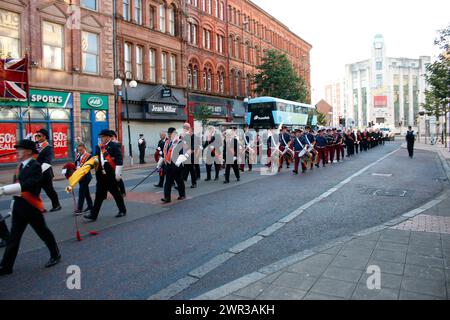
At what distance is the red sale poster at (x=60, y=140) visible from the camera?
22806 millimetres

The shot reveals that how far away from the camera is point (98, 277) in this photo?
186 inches

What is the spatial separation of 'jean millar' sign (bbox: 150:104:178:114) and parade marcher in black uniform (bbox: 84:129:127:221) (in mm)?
22071

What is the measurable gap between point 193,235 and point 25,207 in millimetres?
2590

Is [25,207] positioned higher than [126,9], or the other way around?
[126,9]

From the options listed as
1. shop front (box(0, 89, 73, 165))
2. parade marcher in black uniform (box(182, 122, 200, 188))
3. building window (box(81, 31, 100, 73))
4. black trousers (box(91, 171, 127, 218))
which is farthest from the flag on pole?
black trousers (box(91, 171, 127, 218))

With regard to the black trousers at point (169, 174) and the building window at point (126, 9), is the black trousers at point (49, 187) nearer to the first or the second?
the black trousers at point (169, 174)

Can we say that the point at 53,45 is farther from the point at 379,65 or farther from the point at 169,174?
the point at 379,65

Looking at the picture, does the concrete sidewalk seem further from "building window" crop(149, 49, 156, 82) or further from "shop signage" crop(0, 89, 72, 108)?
"building window" crop(149, 49, 156, 82)

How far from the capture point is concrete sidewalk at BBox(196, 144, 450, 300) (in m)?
4.01

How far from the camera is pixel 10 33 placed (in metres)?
20.6

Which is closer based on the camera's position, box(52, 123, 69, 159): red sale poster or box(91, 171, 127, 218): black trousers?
box(91, 171, 127, 218): black trousers

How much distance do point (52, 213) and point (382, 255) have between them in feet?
22.7

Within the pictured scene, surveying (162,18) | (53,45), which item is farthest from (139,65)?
(53,45)

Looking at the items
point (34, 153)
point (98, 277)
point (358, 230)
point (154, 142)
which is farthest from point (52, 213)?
point (154, 142)
